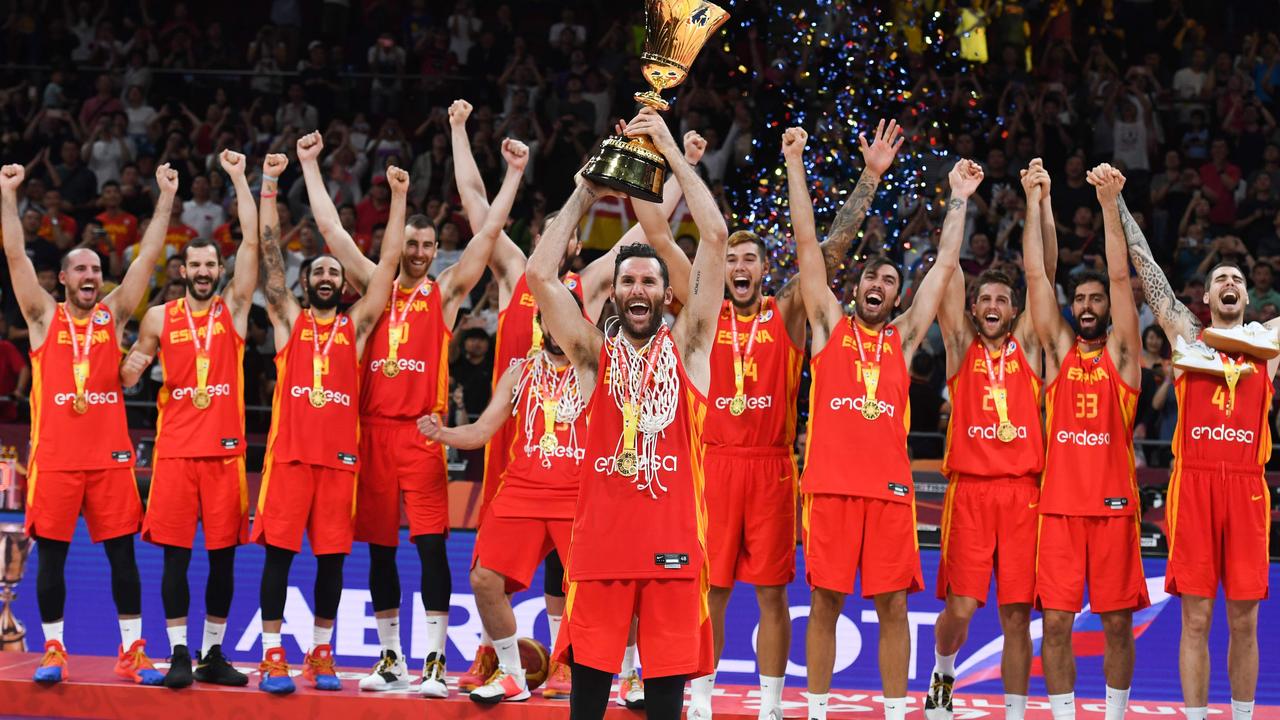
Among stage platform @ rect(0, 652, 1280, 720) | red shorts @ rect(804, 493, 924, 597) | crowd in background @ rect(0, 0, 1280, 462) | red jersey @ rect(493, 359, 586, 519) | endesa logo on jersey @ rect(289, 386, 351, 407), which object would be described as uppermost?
crowd in background @ rect(0, 0, 1280, 462)

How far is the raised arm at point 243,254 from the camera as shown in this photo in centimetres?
757

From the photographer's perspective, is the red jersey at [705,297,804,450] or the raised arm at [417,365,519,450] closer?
the raised arm at [417,365,519,450]

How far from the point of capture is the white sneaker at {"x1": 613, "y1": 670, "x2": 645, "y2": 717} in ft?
22.7

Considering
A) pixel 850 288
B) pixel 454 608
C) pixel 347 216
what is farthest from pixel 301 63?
pixel 454 608

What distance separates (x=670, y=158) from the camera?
516 centimetres

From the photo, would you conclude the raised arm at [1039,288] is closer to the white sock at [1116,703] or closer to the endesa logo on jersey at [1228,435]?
the endesa logo on jersey at [1228,435]

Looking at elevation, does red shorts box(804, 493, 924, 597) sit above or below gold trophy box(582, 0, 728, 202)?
below

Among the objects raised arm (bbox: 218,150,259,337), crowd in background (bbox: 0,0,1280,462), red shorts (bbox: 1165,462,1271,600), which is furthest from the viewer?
crowd in background (bbox: 0,0,1280,462)

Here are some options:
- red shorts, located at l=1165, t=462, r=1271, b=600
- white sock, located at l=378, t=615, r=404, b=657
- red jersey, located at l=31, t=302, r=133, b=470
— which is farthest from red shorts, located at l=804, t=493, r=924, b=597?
red jersey, located at l=31, t=302, r=133, b=470

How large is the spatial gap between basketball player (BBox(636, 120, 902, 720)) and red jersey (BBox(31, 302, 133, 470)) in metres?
3.17

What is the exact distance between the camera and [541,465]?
6.82 meters

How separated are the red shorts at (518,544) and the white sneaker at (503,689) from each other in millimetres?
531

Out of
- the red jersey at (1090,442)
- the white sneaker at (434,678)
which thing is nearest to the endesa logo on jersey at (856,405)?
the red jersey at (1090,442)

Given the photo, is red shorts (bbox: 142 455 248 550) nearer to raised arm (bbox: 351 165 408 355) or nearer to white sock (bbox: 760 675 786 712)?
raised arm (bbox: 351 165 408 355)
